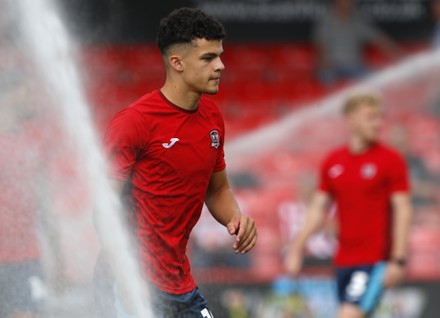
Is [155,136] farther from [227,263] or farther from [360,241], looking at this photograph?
[227,263]

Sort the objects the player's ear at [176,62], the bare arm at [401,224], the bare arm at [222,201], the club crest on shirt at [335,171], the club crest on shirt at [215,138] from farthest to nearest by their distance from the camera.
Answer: the club crest on shirt at [335,171]
the bare arm at [401,224]
the bare arm at [222,201]
the club crest on shirt at [215,138]
the player's ear at [176,62]

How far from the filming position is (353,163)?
8180 mm

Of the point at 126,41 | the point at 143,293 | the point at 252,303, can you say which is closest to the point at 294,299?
the point at 252,303

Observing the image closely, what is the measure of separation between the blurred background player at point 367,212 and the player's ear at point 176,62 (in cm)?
310

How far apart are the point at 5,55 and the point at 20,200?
80cm

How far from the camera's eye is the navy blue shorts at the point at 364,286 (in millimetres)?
8062

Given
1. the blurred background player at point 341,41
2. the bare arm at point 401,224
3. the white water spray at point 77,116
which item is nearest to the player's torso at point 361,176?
the bare arm at point 401,224

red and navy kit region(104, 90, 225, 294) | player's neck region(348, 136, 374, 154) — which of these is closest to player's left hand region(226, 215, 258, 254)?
red and navy kit region(104, 90, 225, 294)

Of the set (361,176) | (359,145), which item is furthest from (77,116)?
(359,145)

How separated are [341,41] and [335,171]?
18.4 ft

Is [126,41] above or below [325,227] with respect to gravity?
above

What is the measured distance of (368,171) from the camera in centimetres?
807

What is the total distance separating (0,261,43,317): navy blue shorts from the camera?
590cm

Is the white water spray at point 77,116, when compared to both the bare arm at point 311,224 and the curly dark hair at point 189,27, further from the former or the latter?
the bare arm at point 311,224
